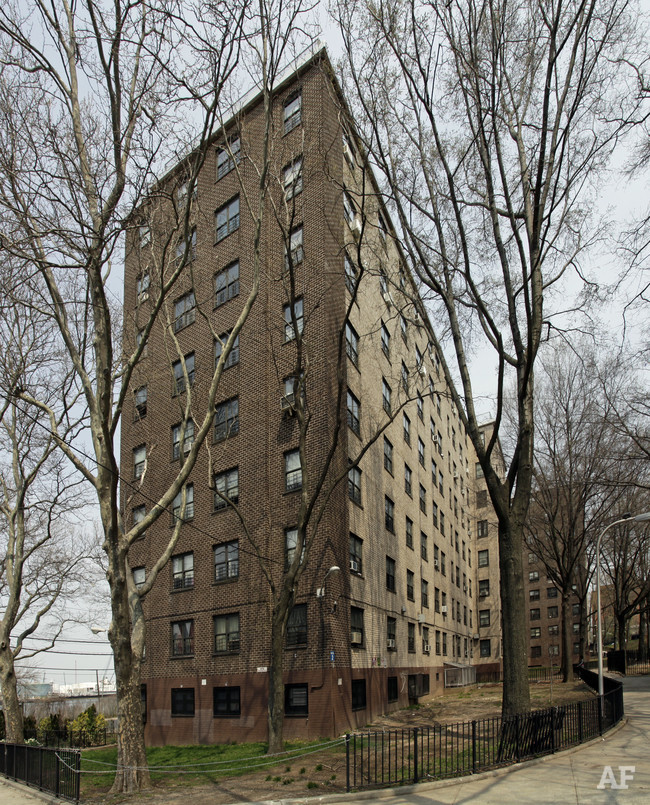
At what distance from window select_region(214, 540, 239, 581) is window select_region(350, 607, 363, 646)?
4296 millimetres

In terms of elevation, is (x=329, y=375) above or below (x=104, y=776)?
above

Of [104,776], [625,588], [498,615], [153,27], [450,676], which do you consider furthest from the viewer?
[498,615]

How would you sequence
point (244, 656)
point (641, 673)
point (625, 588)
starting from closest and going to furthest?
point (244, 656), point (641, 673), point (625, 588)

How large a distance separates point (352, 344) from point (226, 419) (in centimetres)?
555

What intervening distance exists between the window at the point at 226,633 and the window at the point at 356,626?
3.97 metres

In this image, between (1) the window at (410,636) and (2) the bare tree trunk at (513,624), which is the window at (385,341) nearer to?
(1) the window at (410,636)

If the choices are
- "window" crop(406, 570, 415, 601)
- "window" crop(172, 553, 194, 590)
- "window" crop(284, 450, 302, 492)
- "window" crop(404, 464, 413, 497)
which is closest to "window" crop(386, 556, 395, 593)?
"window" crop(406, 570, 415, 601)

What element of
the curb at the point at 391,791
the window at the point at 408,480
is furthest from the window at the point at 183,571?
the curb at the point at 391,791

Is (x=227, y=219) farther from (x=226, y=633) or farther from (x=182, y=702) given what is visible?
(x=182, y=702)

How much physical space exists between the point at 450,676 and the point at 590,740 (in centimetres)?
2673

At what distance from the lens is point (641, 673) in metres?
43.9

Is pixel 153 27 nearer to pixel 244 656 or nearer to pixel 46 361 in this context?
pixel 46 361

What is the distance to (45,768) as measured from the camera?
13.7 m

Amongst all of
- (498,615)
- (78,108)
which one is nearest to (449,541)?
(498,615)
